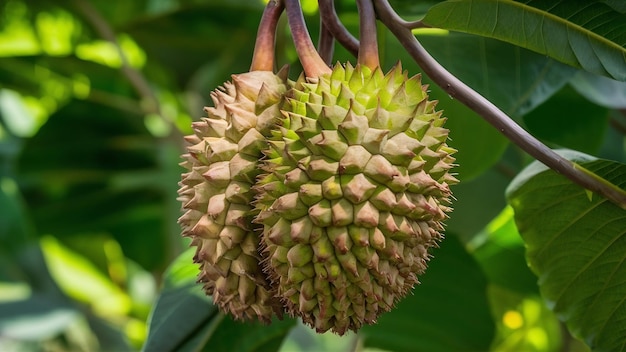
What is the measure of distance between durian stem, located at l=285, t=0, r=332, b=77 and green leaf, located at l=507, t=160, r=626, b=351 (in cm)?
40

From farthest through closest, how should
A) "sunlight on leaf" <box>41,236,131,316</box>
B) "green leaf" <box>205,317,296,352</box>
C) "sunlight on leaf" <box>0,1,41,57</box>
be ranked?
"sunlight on leaf" <box>41,236,131,316</box> < "sunlight on leaf" <box>0,1,41,57</box> < "green leaf" <box>205,317,296,352</box>

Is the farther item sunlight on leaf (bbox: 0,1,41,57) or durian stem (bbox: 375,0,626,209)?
sunlight on leaf (bbox: 0,1,41,57)

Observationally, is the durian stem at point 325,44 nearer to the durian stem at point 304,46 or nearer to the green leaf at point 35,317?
the durian stem at point 304,46

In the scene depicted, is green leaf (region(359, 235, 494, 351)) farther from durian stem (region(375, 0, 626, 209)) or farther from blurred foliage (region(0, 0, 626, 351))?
durian stem (region(375, 0, 626, 209))

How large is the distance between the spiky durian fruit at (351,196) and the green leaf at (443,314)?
86 cm

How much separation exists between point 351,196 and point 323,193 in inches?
1.4

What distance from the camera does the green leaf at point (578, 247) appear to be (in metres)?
1.16

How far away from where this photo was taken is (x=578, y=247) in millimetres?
1213

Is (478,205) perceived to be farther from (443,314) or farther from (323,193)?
(323,193)

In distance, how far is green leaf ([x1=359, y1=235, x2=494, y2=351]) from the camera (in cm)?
184

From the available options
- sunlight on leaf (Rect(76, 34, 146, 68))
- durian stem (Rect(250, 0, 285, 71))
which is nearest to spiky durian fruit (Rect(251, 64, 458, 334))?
durian stem (Rect(250, 0, 285, 71))

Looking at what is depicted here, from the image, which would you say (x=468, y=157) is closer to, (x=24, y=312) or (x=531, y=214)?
(x=531, y=214)

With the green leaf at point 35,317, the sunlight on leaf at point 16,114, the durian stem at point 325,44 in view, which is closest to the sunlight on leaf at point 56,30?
the sunlight on leaf at point 16,114

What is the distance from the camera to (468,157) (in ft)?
4.67
